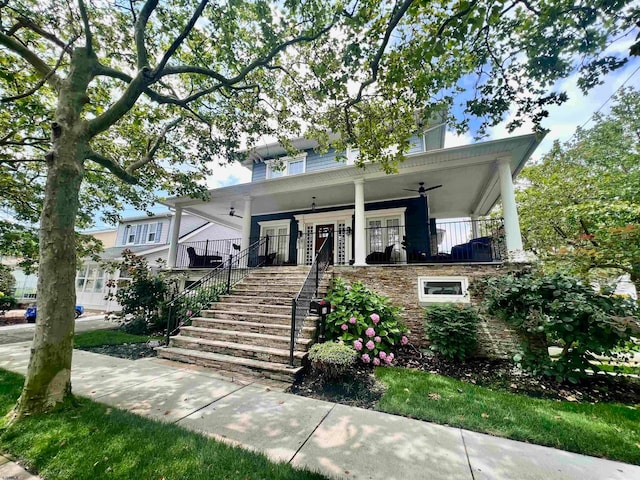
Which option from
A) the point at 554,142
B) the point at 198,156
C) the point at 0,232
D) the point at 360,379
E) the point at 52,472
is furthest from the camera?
the point at 554,142

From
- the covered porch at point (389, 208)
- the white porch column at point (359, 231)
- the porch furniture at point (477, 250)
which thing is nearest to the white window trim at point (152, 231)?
the covered porch at point (389, 208)

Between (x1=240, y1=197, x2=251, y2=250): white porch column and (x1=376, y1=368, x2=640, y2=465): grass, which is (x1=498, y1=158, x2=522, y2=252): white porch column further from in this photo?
(x1=240, y1=197, x2=251, y2=250): white porch column

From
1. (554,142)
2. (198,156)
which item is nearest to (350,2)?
(198,156)

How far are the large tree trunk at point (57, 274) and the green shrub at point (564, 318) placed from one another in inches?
279

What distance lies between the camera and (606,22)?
3285 mm

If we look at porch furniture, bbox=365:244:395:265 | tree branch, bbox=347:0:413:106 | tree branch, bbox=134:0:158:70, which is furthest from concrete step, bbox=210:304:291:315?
tree branch, bbox=134:0:158:70

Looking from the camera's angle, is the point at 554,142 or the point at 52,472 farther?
the point at 554,142

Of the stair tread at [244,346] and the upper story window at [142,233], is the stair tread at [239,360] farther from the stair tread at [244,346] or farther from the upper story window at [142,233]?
the upper story window at [142,233]

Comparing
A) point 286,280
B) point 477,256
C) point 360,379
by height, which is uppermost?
point 477,256

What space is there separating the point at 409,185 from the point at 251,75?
6.10m

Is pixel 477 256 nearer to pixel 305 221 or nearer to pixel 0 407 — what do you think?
pixel 305 221

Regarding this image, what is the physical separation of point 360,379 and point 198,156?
6.97m

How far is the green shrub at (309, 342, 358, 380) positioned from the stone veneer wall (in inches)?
105

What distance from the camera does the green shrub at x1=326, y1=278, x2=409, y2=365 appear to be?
5.21 meters
